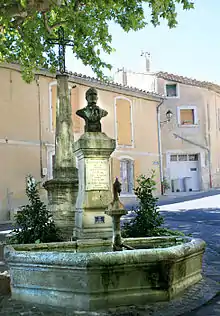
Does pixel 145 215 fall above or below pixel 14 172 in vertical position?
below

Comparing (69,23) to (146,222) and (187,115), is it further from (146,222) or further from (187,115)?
(187,115)

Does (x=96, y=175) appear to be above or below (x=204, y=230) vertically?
above

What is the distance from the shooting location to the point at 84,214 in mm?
6430

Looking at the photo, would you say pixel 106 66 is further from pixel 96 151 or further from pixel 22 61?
pixel 96 151

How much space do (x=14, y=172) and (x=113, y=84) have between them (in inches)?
280

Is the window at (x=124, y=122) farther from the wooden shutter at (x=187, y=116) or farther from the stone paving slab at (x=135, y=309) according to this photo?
the stone paving slab at (x=135, y=309)

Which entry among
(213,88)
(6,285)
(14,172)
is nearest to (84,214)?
(6,285)

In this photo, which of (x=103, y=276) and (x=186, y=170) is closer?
(x=103, y=276)

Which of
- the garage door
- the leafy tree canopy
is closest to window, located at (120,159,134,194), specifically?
the garage door

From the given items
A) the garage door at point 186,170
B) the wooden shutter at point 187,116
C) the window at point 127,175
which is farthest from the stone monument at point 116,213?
the wooden shutter at point 187,116

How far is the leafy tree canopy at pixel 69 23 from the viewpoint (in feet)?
25.6

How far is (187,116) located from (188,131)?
97cm

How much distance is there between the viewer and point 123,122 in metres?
20.5

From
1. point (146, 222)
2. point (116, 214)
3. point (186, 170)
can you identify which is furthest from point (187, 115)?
point (116, 214)
